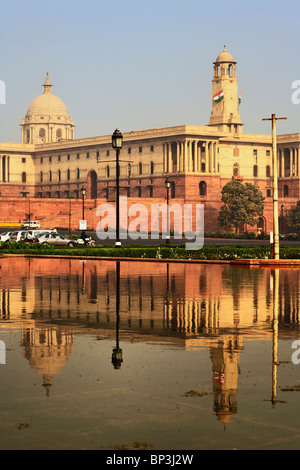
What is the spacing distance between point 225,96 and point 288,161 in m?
18.6

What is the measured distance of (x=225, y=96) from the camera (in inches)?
5723

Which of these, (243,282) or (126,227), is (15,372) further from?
(126,227)

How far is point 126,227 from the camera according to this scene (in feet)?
381

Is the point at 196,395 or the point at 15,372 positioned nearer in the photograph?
the point at 196,395

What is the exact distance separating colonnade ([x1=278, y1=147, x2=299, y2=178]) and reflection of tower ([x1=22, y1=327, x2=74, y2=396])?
142023mm

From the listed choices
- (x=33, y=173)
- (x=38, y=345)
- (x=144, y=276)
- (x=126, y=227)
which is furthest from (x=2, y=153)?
(x=38, y=345)

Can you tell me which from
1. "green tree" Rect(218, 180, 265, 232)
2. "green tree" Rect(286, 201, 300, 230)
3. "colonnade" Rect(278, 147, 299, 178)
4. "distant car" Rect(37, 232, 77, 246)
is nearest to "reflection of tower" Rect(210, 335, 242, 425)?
"distant car" Rect(37, 232, 77, 246)

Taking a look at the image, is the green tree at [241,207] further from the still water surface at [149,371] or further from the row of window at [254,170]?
the still water surface at [149,371]

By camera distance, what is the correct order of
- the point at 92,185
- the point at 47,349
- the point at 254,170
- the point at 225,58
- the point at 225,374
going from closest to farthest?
the point at 225,374, the point at 47,349, the point at 225,58, the point at 254,170, the point at 92,185

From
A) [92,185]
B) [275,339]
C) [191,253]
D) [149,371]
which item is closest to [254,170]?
[92,185]

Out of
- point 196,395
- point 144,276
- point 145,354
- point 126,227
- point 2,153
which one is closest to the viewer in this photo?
point 196,395

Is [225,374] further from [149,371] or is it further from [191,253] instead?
[191,253]
